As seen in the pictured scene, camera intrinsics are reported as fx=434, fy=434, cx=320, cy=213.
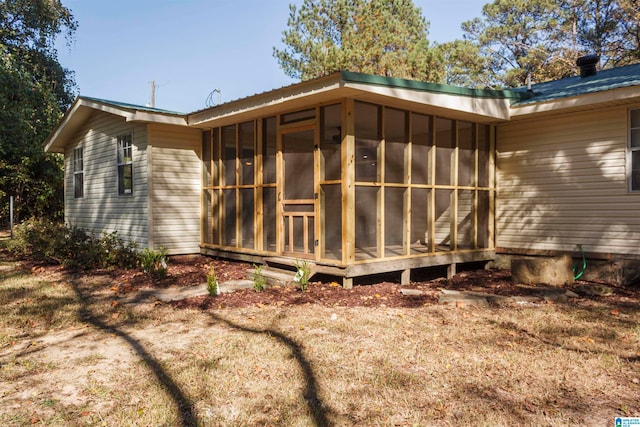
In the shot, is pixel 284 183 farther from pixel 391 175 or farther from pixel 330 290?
pixel 330 290

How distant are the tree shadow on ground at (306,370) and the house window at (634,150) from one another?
623cm

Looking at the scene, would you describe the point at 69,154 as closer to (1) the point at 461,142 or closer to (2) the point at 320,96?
(2) the point at 320,96

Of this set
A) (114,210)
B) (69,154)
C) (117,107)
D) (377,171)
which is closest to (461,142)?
(377,171)

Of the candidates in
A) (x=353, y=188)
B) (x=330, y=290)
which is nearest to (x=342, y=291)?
(x=330, y=290)

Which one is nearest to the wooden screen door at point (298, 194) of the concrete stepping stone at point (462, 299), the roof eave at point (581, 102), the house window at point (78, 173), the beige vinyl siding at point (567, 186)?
the concrete stepping stone at point (462, 299)

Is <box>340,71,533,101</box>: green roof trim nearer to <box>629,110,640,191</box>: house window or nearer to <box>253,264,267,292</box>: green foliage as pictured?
<box>629,110,640,191</box>: house window

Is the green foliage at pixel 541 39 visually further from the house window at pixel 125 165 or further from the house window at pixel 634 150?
the house window at pixel 125 165

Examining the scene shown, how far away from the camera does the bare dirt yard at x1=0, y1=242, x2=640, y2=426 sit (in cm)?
287

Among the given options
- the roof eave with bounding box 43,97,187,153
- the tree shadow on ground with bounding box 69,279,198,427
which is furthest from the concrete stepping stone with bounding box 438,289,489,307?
the roof eave with bounding box 43,97,187,153

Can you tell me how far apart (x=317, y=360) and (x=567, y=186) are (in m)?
6.20

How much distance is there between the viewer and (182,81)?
21047mm

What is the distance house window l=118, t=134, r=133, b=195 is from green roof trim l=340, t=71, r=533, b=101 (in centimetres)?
628

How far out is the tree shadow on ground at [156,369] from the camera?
2861mm

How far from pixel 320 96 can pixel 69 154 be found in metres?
10.2
